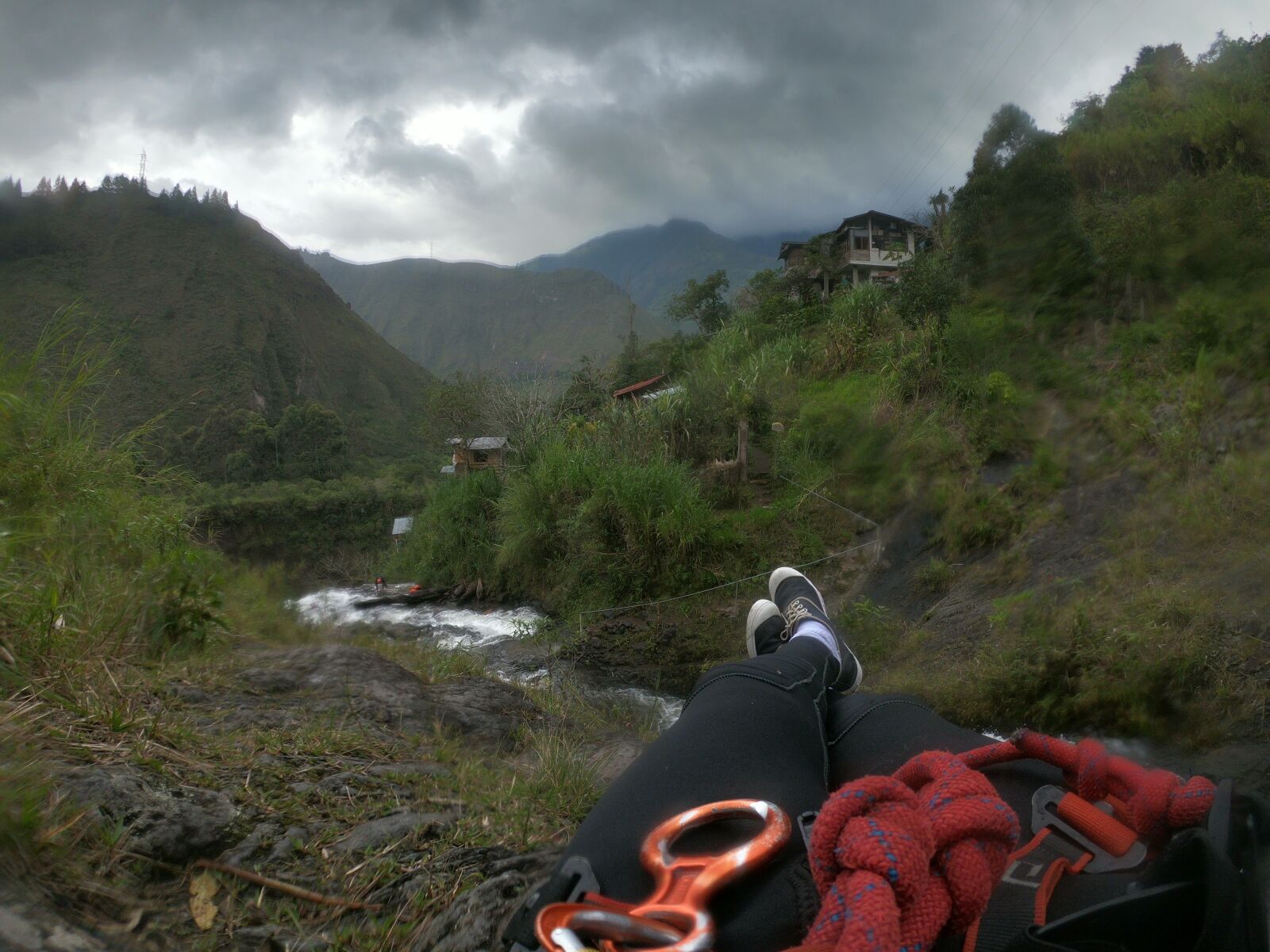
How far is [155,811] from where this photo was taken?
48.0 inches

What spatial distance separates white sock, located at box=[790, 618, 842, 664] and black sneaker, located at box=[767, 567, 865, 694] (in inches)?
1.2

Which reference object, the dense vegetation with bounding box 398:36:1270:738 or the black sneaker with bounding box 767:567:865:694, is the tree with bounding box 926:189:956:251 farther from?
the black sneaker with bounding box 767:567:865:694

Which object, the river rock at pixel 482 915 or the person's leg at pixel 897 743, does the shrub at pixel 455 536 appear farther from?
the river rock at pixel 482 915

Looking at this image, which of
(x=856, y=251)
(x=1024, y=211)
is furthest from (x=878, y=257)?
(x=1024, y=211)

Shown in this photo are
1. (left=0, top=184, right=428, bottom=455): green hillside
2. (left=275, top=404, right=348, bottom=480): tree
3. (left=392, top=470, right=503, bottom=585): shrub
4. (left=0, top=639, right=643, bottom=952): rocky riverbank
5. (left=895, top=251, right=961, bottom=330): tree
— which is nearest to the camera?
(left=0, top=639, right=643, bottom=952): rocky riverbank

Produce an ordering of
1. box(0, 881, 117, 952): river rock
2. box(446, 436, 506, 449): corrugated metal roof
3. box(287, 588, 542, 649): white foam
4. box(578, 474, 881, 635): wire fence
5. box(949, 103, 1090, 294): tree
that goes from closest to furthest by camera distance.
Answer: box(0, 881, 117, 952): river rock
box(949, 103, 1090, 294): tree
box(578, 474, 881, 635): wire fence
box(287, 588, 542, 649): white foam
box(446, 436, 506, 449): corrugated metal roof

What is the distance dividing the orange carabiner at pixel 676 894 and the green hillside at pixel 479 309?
28.9m

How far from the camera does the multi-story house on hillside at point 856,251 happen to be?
7.57 metres

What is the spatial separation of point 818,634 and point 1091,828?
5.11 ft

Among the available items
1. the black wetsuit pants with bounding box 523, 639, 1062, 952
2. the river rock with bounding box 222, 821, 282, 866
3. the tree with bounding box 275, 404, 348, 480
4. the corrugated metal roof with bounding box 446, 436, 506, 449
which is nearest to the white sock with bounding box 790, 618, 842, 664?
the black wetsuit pants with bounding box 523, 639, 1062, 952

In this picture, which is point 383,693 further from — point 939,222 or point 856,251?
point 856,251

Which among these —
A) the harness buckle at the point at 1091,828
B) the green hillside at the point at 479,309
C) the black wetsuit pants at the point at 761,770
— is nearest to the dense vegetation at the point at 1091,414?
the black wetsuit pants at the point at 761,770

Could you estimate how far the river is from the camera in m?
4.18

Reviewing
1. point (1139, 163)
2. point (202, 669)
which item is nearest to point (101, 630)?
point (202, 669)
